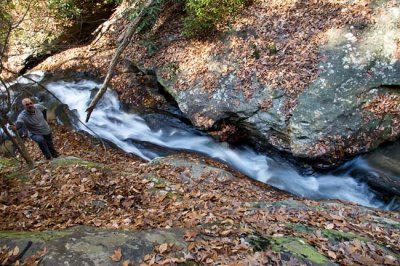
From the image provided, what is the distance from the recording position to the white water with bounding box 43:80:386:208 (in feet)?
30.6

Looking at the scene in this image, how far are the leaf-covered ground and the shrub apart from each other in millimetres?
5658

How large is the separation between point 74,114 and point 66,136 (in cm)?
107

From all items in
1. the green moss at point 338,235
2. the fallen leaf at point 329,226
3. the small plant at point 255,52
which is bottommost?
the green moss at point 338,235

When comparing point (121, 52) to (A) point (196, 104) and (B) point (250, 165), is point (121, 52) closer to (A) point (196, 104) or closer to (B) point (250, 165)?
(A) point (196, 104)

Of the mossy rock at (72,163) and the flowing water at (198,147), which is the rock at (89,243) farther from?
the flowing water at (198,147)

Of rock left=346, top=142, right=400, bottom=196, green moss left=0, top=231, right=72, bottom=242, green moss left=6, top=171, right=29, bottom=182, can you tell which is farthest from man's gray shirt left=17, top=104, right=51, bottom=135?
rock left=346, top=142, right=400, bottom=196

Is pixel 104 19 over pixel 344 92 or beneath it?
over

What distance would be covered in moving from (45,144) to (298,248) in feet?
23.6

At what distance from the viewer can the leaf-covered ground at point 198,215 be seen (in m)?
4.75

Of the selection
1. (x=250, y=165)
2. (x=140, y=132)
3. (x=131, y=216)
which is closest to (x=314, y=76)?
(x=250, y=165)

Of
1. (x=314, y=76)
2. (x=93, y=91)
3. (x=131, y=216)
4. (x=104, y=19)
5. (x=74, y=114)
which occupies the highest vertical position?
(x=104, y=19)

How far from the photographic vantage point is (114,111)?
12.9m

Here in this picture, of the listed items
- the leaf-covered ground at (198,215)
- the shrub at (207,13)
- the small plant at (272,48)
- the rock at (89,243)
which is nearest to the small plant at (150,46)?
the shrub at (207,13)

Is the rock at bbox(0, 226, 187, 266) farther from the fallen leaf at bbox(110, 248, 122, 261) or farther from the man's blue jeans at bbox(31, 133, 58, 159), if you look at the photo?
the man's blue jeans at bbox(31, 133, 58, 159)
